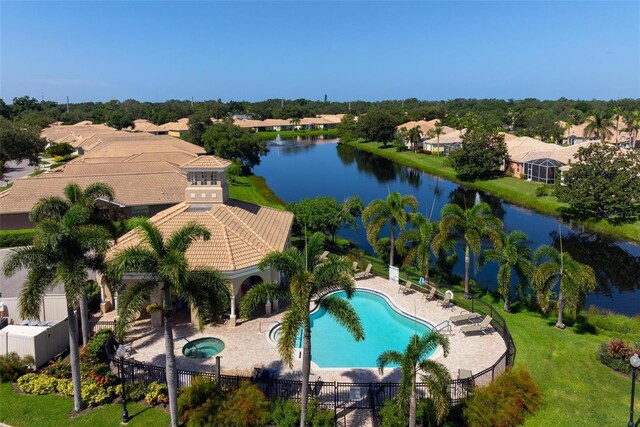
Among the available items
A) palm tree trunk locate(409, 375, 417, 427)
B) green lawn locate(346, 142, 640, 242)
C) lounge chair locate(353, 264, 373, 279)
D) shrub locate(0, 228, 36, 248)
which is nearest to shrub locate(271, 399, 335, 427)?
palm tree trunk locate(409, 375, 417, 427)

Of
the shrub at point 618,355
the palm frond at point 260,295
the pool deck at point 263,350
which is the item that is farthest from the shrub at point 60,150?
the shrub at point 618,355

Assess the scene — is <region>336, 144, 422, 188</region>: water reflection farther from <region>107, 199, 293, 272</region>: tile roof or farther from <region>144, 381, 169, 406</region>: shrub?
<region>144, 381, 169, 406</region>: shrub

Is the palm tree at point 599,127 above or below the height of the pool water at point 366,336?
above

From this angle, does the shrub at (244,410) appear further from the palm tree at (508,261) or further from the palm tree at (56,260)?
the palm tree at (508,261)

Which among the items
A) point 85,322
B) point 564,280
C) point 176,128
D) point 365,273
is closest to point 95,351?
point 85,322

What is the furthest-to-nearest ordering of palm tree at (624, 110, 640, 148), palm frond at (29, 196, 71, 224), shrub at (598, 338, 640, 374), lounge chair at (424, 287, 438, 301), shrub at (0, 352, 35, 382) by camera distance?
palm tree at (624, 110, 640, 148), lounge chair at (424, 287, 438, 301), palm frond at (29, 196, 71, 224), shrub at (598, 338, 640, 374), shrub at (0, 352, 35, 382)

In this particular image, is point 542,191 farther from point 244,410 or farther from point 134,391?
point 134,391
